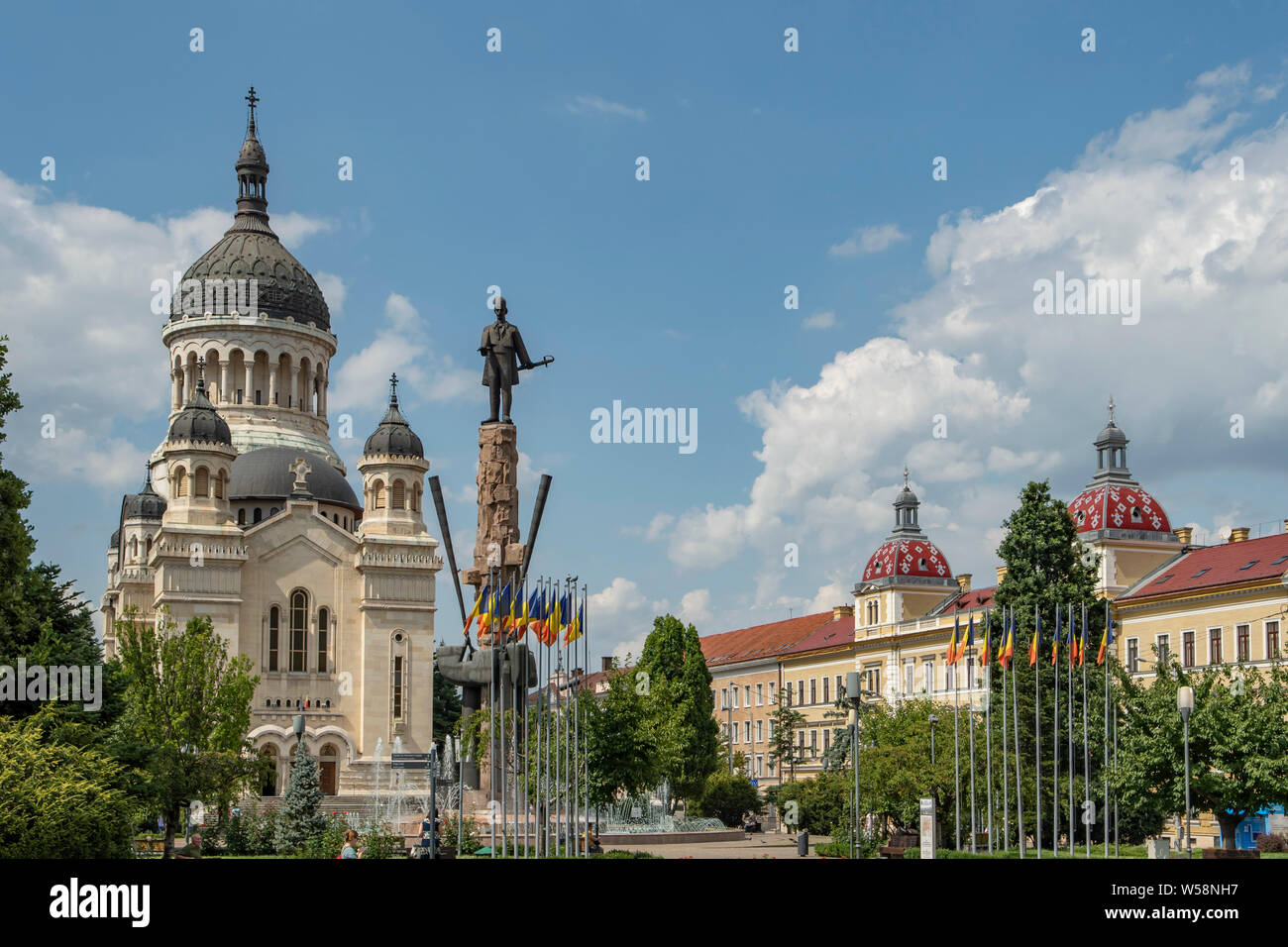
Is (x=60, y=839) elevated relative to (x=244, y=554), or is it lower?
lower

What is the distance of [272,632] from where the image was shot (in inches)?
3317

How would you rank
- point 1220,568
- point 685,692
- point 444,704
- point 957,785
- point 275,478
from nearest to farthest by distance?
point 957,785 < point 1220,568 < point 685,692 < point 275,478 < point 444,704

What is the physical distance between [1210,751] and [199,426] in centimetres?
5873

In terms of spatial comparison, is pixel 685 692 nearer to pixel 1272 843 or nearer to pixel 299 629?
pixel 299 629

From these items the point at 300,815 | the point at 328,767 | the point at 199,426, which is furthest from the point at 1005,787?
the point at 199,426

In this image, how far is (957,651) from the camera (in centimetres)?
5069

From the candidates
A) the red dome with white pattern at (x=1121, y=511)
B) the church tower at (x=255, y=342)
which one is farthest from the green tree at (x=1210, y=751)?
the church tower at (x=255, y=342)

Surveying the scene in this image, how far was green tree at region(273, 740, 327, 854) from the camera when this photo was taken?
4159cm

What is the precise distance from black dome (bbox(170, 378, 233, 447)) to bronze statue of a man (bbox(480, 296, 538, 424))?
155 feet

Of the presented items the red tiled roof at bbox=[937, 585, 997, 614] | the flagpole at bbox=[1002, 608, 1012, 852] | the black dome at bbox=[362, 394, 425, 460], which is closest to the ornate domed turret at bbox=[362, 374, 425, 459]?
the black dome at bbox=[362, 394, 425, 460]
